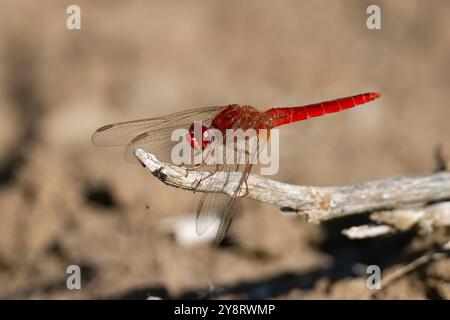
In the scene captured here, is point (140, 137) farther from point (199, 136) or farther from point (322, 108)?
point (322, 108)

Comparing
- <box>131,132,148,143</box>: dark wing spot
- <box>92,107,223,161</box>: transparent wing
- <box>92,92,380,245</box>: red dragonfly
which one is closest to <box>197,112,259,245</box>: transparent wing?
<box>92,92,380,245</box>: red dragonfly

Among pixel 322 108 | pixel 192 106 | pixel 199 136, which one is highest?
pixel 192 106

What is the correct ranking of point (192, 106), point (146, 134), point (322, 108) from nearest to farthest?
point (146, 134) → point (322, 108) → point (192, 106)

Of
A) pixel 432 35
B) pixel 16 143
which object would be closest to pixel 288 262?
pixel 16 143

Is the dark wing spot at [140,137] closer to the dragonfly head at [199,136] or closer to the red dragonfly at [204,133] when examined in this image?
the red dragonfly at [204,133]

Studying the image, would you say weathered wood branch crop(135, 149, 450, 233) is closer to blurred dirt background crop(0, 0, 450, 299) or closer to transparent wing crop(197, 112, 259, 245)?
transparent wing crop(197, 112, 259, 245)

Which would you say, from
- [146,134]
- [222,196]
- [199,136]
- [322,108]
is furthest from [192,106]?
[222,196]

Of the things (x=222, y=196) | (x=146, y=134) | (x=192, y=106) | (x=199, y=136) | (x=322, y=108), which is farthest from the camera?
(x=192, y=106)
